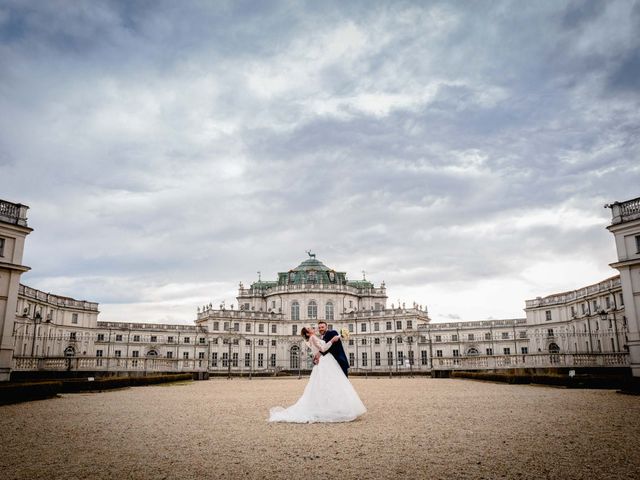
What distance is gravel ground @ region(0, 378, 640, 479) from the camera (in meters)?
7.14

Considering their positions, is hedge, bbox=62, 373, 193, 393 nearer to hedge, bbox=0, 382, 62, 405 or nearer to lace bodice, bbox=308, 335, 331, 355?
hedge, bbox=0, 382, 62, 405

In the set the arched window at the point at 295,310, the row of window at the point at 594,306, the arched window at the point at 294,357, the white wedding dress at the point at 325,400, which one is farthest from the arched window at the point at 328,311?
the white wedding dress at the point at 325,400

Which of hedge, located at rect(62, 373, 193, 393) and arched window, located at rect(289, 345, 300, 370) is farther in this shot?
arched window, located at rect(289, 345, 300, 370)

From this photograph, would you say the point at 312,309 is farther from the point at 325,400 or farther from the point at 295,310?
the point at 325,400

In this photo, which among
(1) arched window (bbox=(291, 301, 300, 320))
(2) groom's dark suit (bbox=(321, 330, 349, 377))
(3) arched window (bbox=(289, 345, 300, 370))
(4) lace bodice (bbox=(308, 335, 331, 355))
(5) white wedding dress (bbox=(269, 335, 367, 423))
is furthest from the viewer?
(1) arched window (bbox=(291, 301, 300, 320))

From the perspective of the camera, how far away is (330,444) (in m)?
9.01

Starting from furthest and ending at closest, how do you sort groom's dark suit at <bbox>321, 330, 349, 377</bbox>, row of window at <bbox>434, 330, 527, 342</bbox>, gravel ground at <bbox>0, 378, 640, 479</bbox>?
1. row of window at <bbox>434, 330, 527, 342</bbox>
2. groom's dark suit at <bbox>321, 330, 349, 377</bbox>
3. gravel ground at <bbox>0, 378, 640, 479</bbox>

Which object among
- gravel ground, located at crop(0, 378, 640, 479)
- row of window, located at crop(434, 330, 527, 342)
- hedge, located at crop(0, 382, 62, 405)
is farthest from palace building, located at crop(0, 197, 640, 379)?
gravel ground, located at crop(0, 378, 640, 479)

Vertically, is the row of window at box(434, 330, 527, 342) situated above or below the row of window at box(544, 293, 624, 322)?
below

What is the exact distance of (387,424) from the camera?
1162 centimetres

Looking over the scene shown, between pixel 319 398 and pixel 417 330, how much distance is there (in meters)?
79.5

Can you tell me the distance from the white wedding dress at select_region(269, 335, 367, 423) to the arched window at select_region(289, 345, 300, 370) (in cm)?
8468

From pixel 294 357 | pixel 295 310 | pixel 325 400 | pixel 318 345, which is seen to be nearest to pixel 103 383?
pixel 318 345

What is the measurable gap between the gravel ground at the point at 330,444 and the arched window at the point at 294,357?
82845mm
